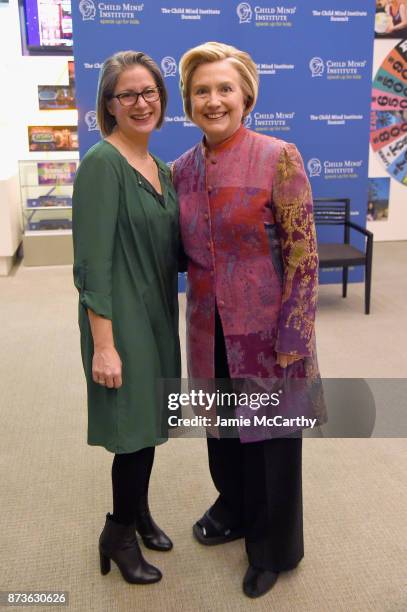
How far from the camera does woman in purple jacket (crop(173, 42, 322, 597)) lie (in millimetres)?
1637

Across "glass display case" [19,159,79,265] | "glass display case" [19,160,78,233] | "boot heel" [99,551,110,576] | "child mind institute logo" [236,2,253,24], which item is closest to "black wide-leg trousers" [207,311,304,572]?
"boot heel" [99,551,110,576]

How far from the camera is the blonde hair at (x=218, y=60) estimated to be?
1614 mm

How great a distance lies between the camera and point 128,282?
1.70 meters

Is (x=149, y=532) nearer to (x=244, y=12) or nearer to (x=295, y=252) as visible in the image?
(x=295, y=252)

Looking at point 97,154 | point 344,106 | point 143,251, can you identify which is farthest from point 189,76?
point 344,106

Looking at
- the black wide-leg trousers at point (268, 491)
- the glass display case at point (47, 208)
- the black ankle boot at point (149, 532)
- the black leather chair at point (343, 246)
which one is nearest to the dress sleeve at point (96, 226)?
the black wide-leg trousers at point (268, 491)

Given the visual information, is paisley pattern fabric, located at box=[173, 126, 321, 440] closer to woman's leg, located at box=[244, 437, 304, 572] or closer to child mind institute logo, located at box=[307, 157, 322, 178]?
woman's leg, located at box=[244, 437, 304, 572]

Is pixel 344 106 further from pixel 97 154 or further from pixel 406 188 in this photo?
pixel 97 154

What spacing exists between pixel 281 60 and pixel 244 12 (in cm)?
48

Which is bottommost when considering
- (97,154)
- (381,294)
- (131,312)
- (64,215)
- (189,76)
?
(381,294)

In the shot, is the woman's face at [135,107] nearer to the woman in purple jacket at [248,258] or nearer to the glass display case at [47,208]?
the woman in purple jacket at [248,258]

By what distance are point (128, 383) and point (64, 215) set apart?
521 cm

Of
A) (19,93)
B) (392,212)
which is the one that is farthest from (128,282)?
(392,212)

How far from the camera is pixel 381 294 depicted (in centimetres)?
540
